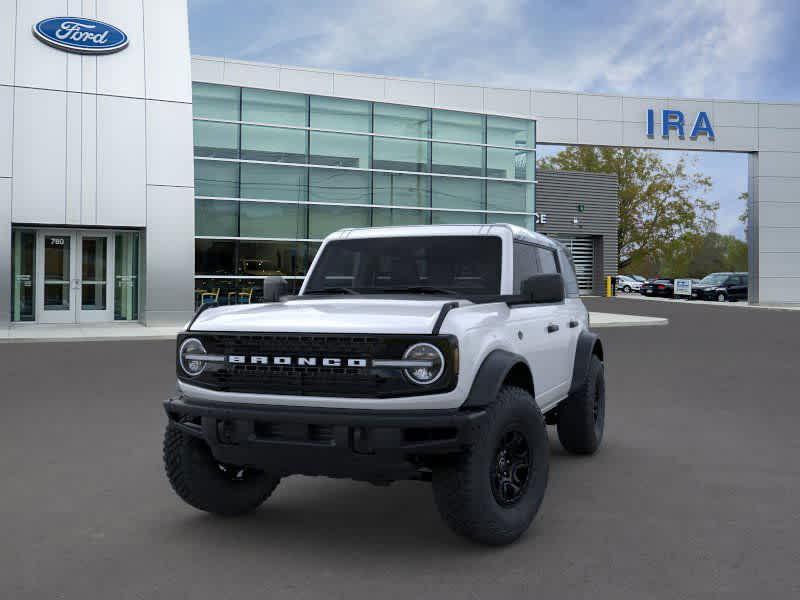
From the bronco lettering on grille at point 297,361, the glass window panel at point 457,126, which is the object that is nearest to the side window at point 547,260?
the bronco lettering on grille at point 297,361

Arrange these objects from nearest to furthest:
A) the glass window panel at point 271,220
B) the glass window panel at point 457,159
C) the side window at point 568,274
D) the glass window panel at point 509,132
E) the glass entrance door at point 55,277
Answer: the side window at point 568,274 < the glass entrance door at point 55,277 < the glass window panel at point 271,220 < the glass window panel at point 457,159 < the glass window panel at point 509,132

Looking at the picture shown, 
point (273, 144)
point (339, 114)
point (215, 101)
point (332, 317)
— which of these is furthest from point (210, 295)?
point (332, 317)

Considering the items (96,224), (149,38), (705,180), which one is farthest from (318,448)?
(705,180)

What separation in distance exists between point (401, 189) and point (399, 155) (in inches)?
47.6

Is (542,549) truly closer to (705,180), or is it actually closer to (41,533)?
(41,533)

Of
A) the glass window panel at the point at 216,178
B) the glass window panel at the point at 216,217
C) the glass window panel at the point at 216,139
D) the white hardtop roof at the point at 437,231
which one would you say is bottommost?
the white hardtop roof at the point at 437,231

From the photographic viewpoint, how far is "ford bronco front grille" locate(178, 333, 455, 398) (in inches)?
167

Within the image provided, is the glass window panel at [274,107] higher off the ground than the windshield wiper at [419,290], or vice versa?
the glass window panel at [274,107]

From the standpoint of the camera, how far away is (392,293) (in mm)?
5664

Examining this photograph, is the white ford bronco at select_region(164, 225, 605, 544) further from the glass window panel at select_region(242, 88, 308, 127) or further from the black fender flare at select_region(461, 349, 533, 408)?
the glass window panel at select_region(242, 88, 308, 127)

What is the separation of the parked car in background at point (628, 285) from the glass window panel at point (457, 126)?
40.0m

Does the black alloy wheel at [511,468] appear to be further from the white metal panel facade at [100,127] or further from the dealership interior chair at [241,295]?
the dealership interior chair at [241,295]

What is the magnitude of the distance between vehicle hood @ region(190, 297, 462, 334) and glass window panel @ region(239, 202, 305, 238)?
73.6 feet

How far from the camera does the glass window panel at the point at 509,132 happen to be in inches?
1233
